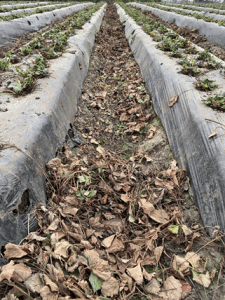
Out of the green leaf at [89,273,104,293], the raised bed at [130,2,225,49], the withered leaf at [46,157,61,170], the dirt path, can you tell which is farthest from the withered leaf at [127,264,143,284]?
the raised bed at [130,2,225,49]

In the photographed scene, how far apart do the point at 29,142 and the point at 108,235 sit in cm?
123

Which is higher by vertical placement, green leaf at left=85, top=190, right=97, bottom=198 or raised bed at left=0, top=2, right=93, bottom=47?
raised bed at left=0, top=2, right=93, bottom=47

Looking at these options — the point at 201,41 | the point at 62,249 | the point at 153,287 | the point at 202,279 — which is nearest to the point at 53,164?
the point at 62,249

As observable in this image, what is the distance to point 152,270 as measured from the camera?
64.3 inches

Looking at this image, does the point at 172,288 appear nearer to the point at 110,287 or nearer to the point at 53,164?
the point at 110,287

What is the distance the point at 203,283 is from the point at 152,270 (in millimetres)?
395

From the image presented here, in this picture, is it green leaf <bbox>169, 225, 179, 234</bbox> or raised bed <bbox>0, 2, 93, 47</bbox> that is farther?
raised bed <bbox>0, 2, 93, 47</bbox>

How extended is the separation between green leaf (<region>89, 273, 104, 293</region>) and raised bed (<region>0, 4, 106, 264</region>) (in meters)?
0.68

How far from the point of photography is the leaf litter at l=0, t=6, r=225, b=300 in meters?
1.43

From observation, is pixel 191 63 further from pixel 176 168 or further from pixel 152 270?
pixel 152 270

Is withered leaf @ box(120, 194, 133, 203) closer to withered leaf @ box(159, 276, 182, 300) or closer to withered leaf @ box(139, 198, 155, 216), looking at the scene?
withered leaf @ box(139, 198, 155, 216)

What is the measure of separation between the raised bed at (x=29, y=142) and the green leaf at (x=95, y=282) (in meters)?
0.68

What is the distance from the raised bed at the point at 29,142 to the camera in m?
1.61

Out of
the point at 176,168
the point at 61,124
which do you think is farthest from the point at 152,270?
the point at 61,124
